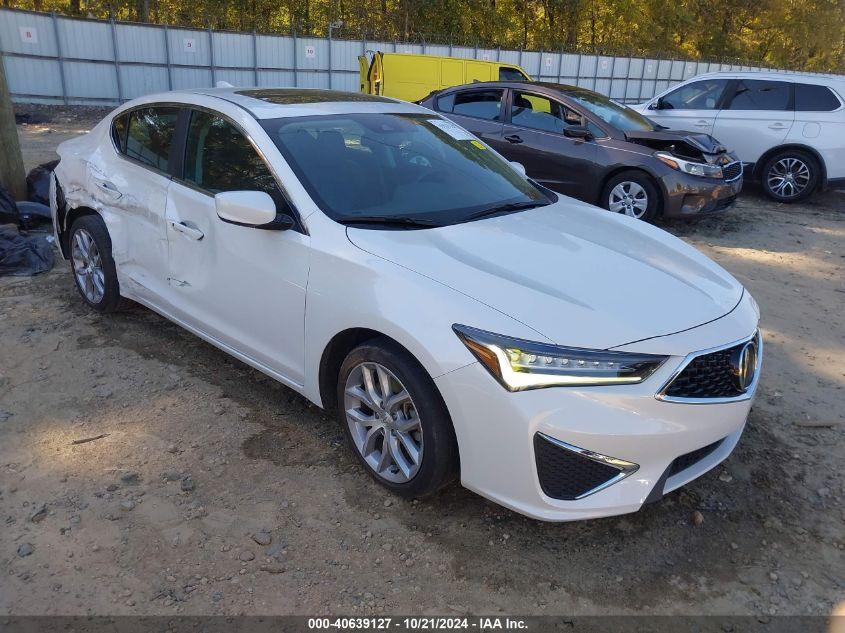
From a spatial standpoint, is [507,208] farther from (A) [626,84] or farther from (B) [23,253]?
(A) [626,84]

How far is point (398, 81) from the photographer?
1563 cm

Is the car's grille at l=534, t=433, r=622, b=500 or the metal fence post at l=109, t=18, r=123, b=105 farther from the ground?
the metal fence post at l=109, t=18, r=123, b=105

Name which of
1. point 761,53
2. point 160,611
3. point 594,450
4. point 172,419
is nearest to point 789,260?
point 594,450

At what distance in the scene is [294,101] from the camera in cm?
→ 390

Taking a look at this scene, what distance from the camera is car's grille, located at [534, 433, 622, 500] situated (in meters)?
2.46

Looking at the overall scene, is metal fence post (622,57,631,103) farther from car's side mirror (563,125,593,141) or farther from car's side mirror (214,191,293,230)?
car's side mirror (214,191,293,230)

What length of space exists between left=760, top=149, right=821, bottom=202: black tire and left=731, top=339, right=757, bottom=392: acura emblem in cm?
799

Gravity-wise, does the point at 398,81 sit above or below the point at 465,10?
below

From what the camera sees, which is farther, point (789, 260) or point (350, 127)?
point (789, 260)

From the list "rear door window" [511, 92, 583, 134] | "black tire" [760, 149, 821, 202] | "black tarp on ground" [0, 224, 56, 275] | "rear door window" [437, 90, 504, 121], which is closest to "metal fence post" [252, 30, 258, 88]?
"rear door window" [437, 90, 504, 121]

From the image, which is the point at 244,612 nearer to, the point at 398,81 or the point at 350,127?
the point at 350,127

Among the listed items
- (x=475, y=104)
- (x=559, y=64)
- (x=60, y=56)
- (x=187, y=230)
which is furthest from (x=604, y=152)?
(x=559, y=64)

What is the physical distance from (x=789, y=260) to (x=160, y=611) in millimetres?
6747

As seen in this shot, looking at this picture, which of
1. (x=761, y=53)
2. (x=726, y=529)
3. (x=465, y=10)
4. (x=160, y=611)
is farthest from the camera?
(x=761, y=53)
